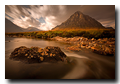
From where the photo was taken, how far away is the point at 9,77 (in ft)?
4.04

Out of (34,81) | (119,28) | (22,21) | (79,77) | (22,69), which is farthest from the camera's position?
(22,21)

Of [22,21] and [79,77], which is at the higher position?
[22,21]

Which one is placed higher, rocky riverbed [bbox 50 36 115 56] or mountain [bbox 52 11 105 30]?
mountain [bbox 52 11 105 30]

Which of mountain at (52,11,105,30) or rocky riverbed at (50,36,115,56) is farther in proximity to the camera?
mountain at (52,11,105,30)

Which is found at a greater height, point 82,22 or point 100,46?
point 82,22

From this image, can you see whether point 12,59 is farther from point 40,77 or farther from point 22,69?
point 40,77

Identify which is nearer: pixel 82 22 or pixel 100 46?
pixel 100 46

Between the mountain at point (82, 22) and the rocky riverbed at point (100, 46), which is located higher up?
the mountain at point (82, 22)

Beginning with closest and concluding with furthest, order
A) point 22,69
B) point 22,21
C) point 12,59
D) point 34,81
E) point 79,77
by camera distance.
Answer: point 34,81, point 79,77, point 22,69, point 12,59, point 22,21

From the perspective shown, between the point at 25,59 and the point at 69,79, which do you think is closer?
the point at 69,79

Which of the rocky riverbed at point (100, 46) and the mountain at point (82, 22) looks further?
the mountain at point (82, 22)

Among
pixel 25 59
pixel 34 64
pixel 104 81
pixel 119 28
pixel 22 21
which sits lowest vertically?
pixel 104 81

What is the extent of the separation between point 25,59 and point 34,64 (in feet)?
1.48

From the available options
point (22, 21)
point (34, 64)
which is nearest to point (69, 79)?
point (34, 64)
